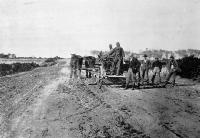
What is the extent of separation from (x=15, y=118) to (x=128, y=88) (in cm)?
758

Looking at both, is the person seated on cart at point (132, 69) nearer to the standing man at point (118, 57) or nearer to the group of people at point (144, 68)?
the group of people at point (144, 68)

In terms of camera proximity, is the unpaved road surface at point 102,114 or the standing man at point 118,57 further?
the standing man at point 118,57

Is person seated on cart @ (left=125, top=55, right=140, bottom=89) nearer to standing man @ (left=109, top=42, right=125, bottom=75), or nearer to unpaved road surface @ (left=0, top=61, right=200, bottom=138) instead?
unpaved road surface @ (left=0, top=61, right=200, bottom=138)

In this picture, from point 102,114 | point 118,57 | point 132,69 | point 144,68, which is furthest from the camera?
point 144,68

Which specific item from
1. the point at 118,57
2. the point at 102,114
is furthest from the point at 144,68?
the point at 102,114

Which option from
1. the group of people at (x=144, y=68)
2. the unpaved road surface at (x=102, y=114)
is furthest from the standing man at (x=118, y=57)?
the unpaved road surface at (x=102, y=114)

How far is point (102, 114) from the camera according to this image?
438 inches

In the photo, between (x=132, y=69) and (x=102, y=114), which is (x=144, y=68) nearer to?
(x=132, y=69)

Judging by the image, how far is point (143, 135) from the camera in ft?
28.6

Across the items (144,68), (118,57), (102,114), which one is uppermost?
(118,57)

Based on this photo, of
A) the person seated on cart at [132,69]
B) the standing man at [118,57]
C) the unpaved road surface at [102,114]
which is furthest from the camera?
Result: the standing man at [118,57]

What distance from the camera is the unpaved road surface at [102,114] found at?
9180 mm

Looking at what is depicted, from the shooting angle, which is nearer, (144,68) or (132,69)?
(132,69)

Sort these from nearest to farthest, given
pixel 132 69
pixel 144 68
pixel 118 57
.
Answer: pixel 132 69, pixel 118 57, pixel 144 68
